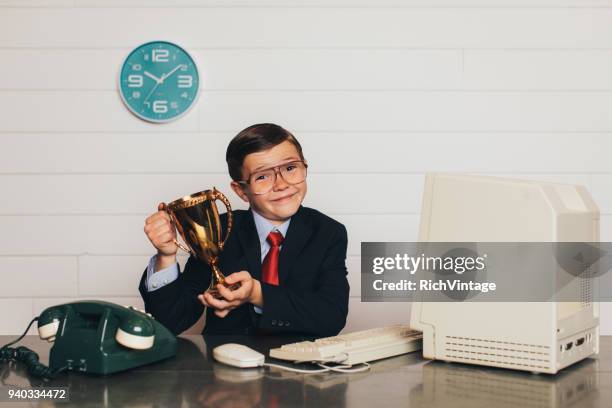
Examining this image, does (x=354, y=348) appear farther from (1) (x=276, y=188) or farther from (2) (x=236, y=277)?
(1) (x=276, y=188)

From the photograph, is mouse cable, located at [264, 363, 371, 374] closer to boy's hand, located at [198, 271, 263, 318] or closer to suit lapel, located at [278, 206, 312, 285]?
boy's hand, located at [198, 271, 263, 318]

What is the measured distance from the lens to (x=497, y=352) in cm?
129

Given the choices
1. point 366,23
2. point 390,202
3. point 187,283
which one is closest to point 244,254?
point 187,283

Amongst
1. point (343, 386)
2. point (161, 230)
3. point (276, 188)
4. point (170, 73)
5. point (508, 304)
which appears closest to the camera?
point (343, 386)

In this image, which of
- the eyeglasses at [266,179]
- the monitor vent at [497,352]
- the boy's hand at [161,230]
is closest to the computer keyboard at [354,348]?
the monitor vent at [497,352]

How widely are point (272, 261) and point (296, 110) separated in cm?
94

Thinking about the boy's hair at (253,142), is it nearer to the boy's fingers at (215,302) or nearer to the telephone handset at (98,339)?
the boy's fingers at (215,302)

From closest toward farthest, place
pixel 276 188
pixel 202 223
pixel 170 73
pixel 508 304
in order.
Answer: pixel 508 304 → pixel 202 223 → pixel 276 188 → pixel 170 73

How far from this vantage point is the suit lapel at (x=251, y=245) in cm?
186

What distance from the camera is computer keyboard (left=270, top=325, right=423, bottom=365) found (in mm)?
1290

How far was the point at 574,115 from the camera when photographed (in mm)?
2695

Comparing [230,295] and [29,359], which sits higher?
[230,295]

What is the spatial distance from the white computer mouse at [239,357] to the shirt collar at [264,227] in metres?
0.61

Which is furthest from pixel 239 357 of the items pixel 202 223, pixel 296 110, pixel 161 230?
pixel 296 110
